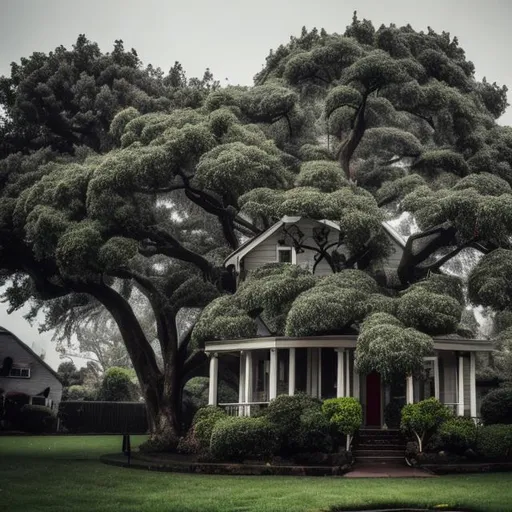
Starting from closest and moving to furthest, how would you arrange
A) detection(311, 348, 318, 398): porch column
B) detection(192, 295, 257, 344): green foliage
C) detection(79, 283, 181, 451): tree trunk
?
detection(192, 295, 257, 344): green foliage < detection(311, 348, 318, 398): porch column < detection(79, 283, 181, 451): tree trunk

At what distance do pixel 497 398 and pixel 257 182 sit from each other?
1199 cm

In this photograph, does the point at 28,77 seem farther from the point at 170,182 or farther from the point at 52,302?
the point at 52,302

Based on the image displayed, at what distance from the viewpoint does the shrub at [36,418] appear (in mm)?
47219

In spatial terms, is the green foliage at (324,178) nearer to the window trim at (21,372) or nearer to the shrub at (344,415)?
the shrub at (344,415)

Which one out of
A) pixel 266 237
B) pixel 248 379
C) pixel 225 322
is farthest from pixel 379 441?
pixel 266 237

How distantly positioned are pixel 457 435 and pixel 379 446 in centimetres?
292

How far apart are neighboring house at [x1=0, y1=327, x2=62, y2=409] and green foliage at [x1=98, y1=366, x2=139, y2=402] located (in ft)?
16.1

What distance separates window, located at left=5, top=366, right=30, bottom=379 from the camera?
50500mm

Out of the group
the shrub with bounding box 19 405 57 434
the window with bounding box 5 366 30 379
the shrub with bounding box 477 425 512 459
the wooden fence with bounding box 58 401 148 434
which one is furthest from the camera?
the wooden fence with bounding box 58 401 148 434

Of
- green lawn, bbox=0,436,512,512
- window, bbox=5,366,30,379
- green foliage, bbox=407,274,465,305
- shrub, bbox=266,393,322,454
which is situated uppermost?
green foliage, bbox=407,274,465,305

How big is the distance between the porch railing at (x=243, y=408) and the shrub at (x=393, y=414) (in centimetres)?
438

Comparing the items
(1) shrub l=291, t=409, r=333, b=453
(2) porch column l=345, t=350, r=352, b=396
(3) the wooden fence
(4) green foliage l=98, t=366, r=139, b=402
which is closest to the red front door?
(2) porch column l=345, t=350, r=352, b=396

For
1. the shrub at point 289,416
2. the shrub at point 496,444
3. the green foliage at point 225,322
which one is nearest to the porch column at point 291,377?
the shrub at point 289,416

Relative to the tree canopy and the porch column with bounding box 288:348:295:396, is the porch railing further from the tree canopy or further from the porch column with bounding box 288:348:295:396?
the tree canopy
